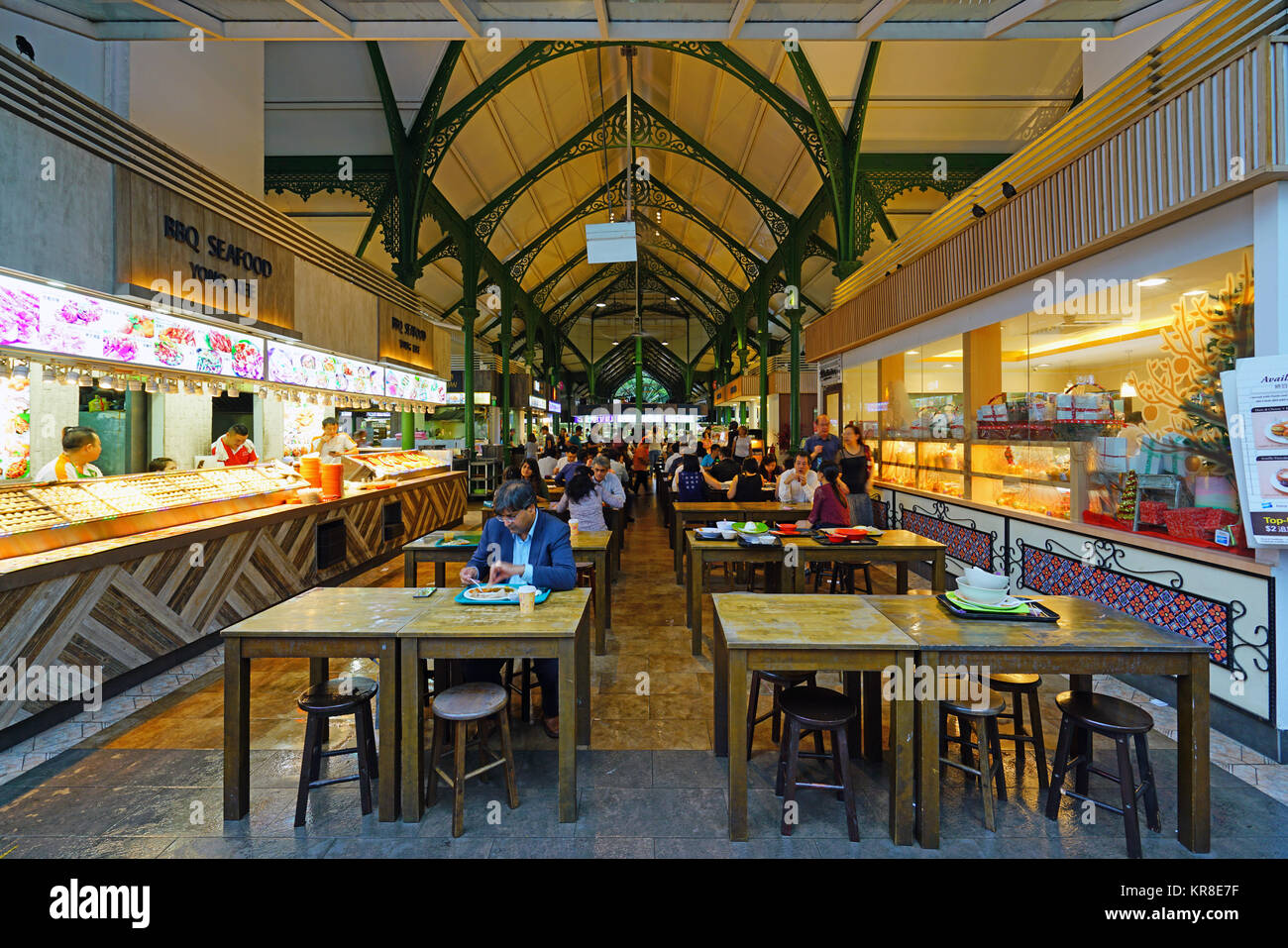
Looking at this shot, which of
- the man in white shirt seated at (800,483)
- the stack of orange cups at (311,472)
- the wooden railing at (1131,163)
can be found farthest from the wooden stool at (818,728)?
the stack of orange cups at (311,472)

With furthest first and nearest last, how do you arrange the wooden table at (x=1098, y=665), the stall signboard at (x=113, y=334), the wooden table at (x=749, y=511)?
the wooden table at (x=749, y=511), the stall signboard at (x=113, y=334), the wooden table at (x=1098, y=665)

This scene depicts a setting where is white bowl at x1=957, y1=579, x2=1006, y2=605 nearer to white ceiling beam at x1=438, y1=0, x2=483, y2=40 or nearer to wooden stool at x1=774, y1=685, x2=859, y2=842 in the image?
wooden stool at x1=774, y1=685, x2=859, y2=842

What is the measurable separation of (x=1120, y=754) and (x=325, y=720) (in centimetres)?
318

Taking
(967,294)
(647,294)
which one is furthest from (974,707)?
(647,294)

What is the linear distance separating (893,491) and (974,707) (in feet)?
19.6

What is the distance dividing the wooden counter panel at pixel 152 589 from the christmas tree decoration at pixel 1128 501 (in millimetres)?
6495

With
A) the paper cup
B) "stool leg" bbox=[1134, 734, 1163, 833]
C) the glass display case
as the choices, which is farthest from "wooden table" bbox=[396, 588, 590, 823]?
the glass display case

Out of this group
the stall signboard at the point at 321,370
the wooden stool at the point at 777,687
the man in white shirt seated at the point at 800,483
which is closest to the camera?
the wooden stool at the point at 777,687

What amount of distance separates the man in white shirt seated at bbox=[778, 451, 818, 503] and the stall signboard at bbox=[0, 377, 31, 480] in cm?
787

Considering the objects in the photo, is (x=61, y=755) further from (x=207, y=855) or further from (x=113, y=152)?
(x=113, y=152)

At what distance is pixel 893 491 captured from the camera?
321 inches

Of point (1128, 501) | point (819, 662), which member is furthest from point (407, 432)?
point (819, 662)

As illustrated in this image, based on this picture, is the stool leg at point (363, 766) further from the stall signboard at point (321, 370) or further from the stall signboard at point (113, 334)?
the stall signboard at point (321, 370)

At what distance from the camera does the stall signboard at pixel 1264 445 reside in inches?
118
